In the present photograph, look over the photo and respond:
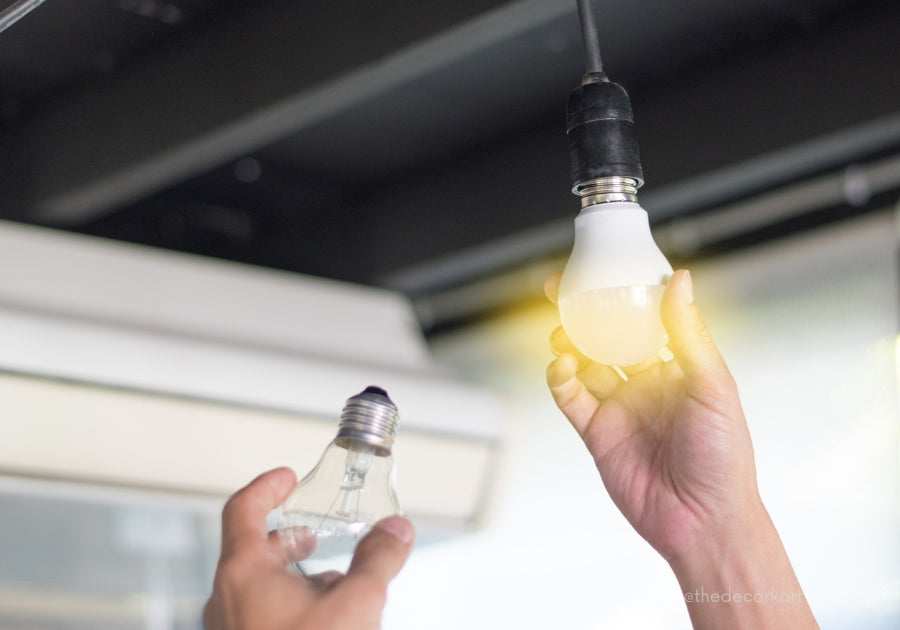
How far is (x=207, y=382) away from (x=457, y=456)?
45 centimetres

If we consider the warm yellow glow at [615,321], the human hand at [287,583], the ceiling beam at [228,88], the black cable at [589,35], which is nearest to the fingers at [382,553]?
the human hand at [287,583]

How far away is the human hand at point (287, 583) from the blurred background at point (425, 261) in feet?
Answer: 2.26

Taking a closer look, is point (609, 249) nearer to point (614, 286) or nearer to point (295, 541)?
point (614, 286)

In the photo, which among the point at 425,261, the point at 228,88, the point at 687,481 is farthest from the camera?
the point at 425,261

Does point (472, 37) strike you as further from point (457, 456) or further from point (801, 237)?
point (457, 456)

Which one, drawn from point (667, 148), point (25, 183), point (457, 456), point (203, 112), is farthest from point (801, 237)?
point (25, 183)

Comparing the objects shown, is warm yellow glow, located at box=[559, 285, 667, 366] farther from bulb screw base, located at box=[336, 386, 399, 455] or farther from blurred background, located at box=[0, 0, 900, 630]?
blurred background, located at box=[0, 0, 900, 630]

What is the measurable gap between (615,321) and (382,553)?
0.17m

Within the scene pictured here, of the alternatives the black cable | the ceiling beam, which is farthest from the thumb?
the ceiling beam

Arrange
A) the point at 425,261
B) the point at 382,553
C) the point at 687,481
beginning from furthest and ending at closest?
the point at 425,261
the point at 687,481
the point at 382,553

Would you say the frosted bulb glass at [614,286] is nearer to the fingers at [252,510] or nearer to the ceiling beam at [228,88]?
the fingers at [252,510]

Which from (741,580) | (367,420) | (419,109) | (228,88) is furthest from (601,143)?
(419,109)

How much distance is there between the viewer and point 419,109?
1.64 meters

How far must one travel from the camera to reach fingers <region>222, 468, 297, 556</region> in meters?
0.56
